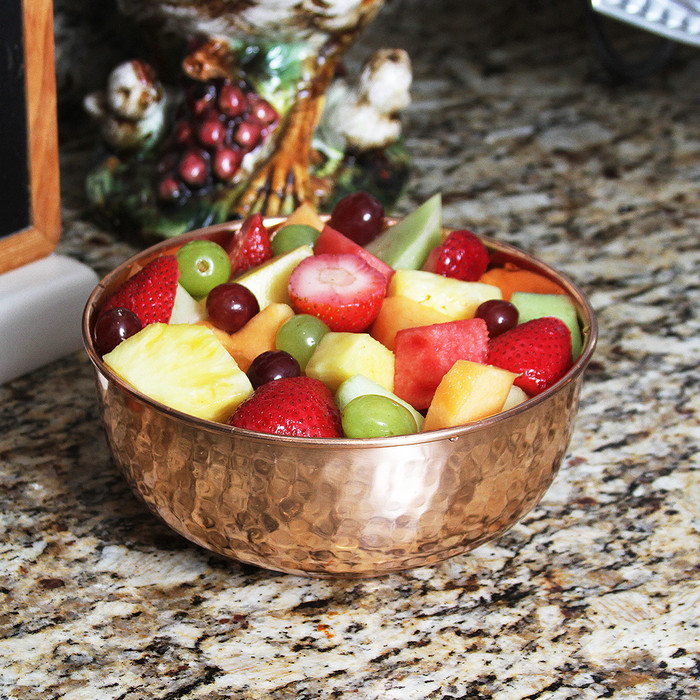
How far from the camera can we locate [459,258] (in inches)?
30.2

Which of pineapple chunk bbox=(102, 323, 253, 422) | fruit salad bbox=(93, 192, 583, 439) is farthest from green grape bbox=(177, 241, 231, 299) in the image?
pineapple chunk bbox=(102, 323, 253, 422)

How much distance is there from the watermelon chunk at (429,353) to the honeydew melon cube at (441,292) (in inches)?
2.3

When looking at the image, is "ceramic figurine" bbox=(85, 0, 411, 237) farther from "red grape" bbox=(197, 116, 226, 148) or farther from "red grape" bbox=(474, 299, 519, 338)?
"red grape" bbox=(474, 299, 519, 338)

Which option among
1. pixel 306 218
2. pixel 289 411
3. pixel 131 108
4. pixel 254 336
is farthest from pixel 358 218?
pixel 131 108

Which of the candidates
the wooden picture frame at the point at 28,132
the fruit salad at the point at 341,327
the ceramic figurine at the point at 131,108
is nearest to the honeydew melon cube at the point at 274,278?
the fruit salad at the point at 341,327

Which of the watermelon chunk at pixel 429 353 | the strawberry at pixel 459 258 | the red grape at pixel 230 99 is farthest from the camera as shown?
the red grape at pixel 230 99

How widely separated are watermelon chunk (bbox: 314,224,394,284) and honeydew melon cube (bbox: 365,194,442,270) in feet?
0.07

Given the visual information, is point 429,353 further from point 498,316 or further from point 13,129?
point 13,129

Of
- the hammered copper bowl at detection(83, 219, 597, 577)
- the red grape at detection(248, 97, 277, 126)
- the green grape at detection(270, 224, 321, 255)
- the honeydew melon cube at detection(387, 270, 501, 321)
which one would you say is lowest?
the hammered copper bowl at detection(83, 219, 597, 577)

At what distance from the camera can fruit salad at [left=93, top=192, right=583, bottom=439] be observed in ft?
2.02

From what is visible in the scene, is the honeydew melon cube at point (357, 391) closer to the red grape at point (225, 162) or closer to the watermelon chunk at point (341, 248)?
the watermelon chunk at point (341, 248)

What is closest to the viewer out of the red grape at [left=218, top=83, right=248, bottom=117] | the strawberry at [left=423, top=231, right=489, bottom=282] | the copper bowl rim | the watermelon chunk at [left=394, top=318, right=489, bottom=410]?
the copper bowl rim

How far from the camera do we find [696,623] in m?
0.66

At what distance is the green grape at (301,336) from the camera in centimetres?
68
